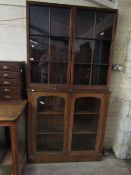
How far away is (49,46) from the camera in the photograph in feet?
5.89

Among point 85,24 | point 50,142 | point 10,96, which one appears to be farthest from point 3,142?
point 85,24

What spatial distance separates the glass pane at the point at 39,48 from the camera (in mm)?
1769

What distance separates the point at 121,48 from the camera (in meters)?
2.10

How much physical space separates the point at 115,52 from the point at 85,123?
101cm

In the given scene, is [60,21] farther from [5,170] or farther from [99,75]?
[5,170]

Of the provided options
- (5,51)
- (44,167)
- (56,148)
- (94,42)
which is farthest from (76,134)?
(5,51)

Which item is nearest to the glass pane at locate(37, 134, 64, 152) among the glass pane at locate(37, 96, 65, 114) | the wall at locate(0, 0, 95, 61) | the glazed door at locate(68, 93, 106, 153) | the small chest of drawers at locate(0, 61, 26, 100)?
the glazed door at locate(68, 93, 106, 153)

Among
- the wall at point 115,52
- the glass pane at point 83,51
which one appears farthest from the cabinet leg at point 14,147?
the glass pane at point 83,51

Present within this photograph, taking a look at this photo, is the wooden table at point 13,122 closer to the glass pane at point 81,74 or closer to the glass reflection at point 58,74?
the glass reflection at point 58,74

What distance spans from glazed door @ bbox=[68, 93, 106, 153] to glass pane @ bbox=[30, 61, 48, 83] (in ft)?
1.37

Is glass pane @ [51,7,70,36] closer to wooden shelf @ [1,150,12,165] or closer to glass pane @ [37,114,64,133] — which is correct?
glass pane @ [37,114,64,133]

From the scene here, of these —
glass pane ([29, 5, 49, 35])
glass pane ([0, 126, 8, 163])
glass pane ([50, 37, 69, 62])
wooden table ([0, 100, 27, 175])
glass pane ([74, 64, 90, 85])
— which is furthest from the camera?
glass pane ([0, 126, 8, 163])

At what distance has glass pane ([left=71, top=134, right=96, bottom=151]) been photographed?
2.11 metres

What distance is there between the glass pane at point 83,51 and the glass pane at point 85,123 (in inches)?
27.5
